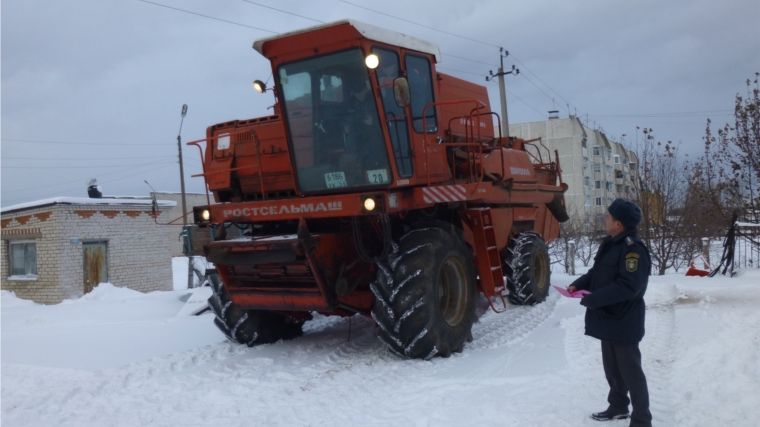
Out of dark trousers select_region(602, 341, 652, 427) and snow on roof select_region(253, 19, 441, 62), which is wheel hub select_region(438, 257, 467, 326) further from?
dark trousers select_region(602, 341, 652, 427)

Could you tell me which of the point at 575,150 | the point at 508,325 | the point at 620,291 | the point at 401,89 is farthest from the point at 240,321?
the point at 575,150

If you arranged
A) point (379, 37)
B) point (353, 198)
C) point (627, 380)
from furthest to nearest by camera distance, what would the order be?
point (379, 37) → point (353, 198) → point (627, 380)

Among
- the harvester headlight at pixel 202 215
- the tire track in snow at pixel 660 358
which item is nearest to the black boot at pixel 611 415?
the tire track in snow at pixel 660 358

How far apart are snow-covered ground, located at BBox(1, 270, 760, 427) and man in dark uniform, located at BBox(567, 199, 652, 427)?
0.33 metres

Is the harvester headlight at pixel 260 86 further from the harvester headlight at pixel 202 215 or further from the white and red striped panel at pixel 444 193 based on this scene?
the white and red striped panel at pixel 444 193

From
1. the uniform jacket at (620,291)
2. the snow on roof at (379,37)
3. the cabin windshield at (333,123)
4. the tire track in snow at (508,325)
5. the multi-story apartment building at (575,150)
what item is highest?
the multi-story apartment building at (575,150)

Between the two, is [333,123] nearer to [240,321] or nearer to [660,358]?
[240,321]

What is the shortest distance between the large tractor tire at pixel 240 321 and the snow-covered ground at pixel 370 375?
0.19 m

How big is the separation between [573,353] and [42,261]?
14.4 meters

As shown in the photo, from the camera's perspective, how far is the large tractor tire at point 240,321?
25.1 ft

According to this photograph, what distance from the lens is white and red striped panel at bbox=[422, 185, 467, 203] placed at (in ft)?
23.0

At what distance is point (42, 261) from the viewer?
52.5 ft

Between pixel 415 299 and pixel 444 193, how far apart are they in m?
1.33

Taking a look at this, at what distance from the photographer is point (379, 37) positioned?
6.92 meters
